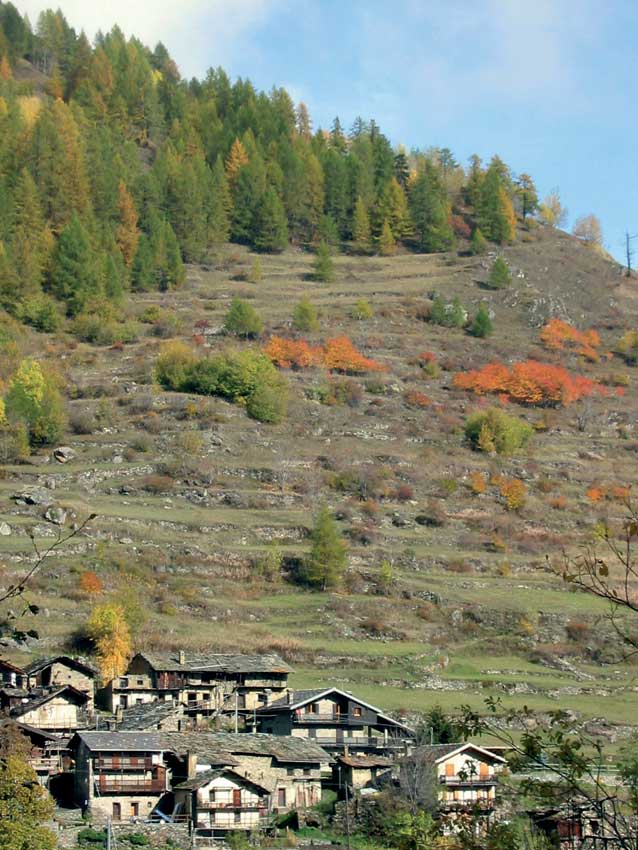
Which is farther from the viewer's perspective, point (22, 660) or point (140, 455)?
point (140, 455)

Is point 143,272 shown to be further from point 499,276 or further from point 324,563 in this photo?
point 324,563

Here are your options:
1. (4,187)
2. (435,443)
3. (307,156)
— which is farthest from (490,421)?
(307,156)

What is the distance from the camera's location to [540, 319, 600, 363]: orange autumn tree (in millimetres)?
142250

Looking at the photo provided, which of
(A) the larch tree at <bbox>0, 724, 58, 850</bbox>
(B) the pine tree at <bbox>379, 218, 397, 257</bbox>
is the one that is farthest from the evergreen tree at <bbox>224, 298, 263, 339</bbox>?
(A) the larch tree at <bbox>0, 724, 58, 850</bbox>

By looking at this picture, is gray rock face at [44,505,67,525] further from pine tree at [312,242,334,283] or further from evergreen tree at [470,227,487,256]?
evergreen tree at [470,227,487,256]

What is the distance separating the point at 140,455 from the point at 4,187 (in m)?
61.6

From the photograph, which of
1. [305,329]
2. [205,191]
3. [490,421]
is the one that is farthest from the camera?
[205,191]

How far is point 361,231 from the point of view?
16875 cm

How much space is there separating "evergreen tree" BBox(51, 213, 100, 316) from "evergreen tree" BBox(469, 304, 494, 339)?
127ft

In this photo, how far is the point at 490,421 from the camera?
113m

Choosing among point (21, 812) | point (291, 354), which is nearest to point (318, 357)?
point (291, 354)

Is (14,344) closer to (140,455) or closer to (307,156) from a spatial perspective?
(140,455)

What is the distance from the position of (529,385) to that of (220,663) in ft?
234

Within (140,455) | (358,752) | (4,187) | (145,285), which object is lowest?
(358,752)
